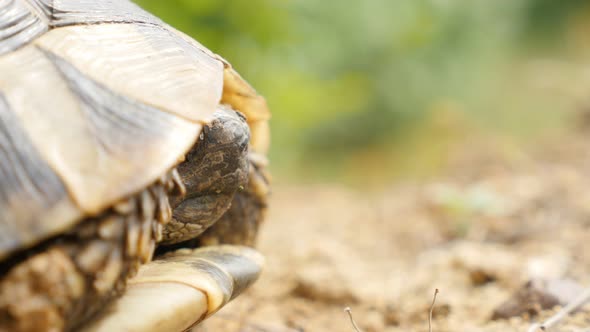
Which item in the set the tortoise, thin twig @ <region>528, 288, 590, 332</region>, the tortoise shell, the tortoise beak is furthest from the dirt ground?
the tortoise shell

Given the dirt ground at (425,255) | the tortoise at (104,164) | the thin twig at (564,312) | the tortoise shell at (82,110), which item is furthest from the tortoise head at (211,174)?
the thin twig at (564,312)

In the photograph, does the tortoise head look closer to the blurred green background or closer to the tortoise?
the tortoise

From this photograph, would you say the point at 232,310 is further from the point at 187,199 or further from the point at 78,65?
the point at 78,65

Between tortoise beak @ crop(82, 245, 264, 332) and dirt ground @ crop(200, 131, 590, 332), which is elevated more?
tortoise beak @ crop(82, 245, 264, 332)

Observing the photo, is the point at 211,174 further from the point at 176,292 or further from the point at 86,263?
the point at 86,263

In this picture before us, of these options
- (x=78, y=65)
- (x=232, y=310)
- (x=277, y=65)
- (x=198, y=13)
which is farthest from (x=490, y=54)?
(x=78, y=65)

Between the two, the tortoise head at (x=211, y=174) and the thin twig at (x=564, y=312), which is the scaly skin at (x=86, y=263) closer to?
the tortoise head at (x=211, y=174)
